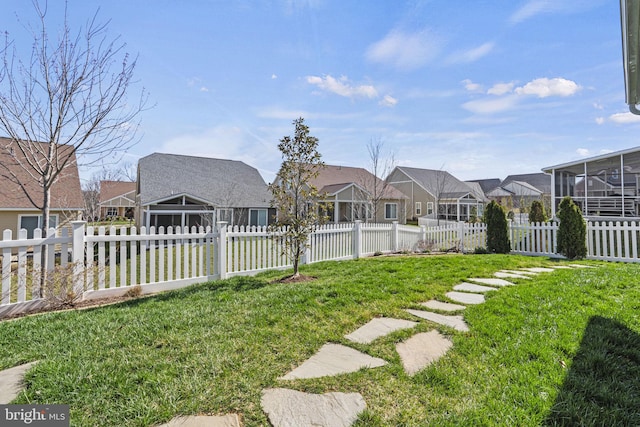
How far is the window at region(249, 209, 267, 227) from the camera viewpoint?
2329 cm

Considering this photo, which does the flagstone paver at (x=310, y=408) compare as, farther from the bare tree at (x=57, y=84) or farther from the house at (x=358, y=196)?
the house at (x=358, y=196)

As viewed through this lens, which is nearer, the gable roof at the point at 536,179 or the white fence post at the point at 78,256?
the white fence post at the point at 78,256

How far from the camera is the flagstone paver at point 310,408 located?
177cm

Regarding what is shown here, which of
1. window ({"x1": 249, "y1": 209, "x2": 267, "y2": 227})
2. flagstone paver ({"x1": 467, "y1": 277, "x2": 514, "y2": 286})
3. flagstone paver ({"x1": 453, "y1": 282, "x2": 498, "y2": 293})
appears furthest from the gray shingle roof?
flagstone paver ({"x1": 453, "y1": 282, "x2": 498, "y2": 293})

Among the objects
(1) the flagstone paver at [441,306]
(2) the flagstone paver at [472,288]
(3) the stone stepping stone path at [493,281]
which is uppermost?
(3) the stone stepping stone path at [493,281]

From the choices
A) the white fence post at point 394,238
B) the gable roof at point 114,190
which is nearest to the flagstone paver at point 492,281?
the white fence post at point 394,238

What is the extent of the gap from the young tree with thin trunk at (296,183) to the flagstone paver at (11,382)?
13.6 ft

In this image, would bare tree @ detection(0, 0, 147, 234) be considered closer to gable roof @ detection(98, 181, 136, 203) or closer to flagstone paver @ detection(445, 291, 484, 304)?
flagstone paver @ detection(445, 291, 484, 304)

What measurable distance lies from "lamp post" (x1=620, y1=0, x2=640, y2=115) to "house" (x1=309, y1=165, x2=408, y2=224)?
16009 mm

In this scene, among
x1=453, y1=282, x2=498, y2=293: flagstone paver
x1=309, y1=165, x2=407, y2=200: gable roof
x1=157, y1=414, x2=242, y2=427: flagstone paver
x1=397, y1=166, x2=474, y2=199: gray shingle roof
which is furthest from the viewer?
x1=397, y1=166, x2=474, y2=199: gray shingle roof

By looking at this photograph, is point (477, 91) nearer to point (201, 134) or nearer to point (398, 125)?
point (398, 125)

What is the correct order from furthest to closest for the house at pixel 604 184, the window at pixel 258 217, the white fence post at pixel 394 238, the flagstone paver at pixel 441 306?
the window at pixel 258 217
the house at pixel 604 184
the white fence post at pixel 394 238
the flagstone paver at pixel 441 306

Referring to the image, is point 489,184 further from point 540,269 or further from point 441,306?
point 441,306

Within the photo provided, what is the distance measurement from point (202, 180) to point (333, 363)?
77.6 feet
